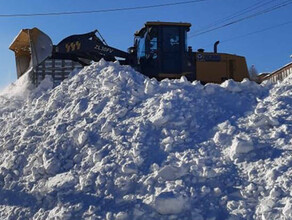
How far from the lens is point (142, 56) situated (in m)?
13.5

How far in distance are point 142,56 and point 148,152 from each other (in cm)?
671

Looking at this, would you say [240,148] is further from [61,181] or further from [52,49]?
[52,49]

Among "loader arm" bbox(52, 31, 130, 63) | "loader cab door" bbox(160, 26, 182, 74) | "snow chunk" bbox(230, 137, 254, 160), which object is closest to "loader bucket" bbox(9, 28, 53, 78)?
"loader arm" bbox(52, 31, 130, 63)

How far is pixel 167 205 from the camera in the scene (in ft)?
19.4

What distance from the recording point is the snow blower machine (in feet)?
39.4

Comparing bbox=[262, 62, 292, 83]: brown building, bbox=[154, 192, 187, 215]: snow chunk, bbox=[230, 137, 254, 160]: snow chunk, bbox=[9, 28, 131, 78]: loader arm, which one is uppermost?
bbox=[9, 28, 131, 78]: loader arm

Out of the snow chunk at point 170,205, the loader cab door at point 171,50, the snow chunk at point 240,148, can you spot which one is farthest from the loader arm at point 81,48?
the snow chunk at point 170,205

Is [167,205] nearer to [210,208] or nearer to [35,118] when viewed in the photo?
[210,208]

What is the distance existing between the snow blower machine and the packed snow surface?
2587 mm

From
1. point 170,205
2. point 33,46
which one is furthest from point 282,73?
point 170,205

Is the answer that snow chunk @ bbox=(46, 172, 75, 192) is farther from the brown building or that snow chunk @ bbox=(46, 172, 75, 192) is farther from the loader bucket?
the brown building

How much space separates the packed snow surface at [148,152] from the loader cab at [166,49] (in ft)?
10.9

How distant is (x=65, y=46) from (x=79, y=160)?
223 inches

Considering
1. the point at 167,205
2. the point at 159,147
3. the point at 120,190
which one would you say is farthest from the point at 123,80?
the point at 167,205
